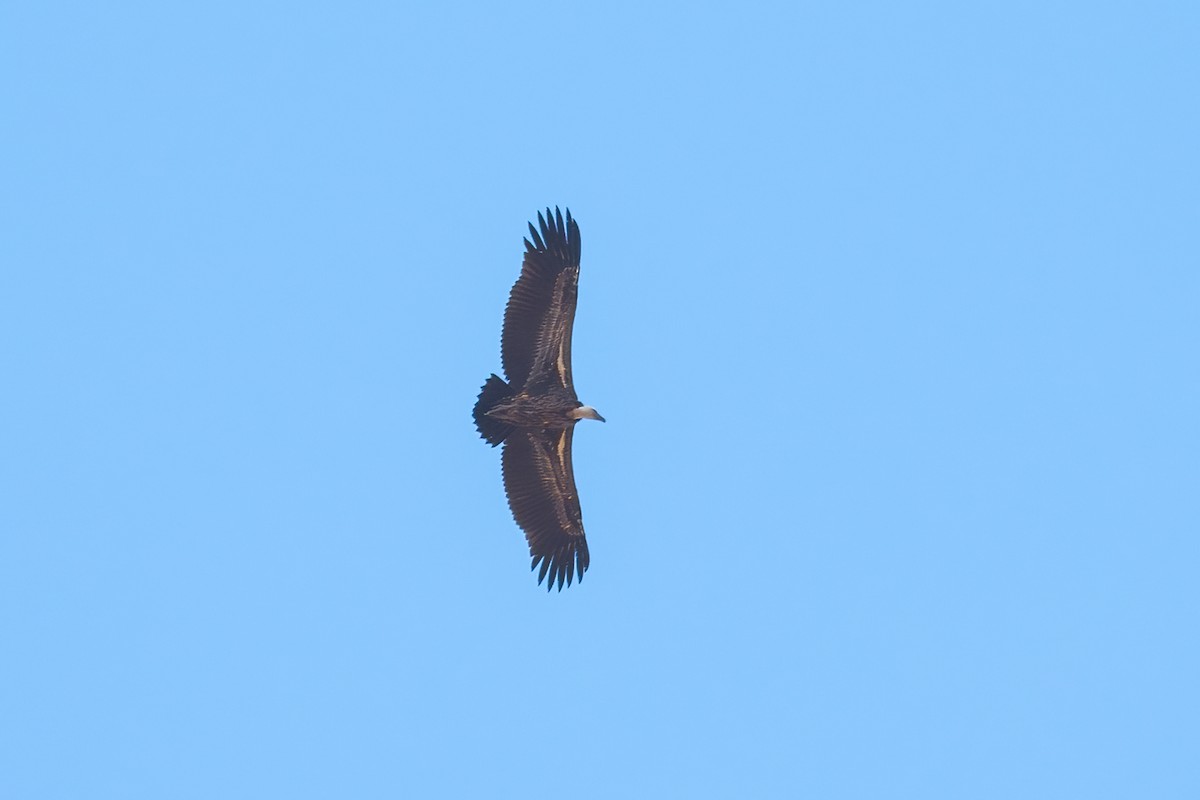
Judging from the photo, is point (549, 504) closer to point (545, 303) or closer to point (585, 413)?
point (585, 413)

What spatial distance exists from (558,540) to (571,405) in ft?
8.23

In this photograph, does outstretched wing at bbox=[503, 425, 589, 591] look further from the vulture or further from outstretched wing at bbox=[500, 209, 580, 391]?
outstretched wing at bbox=[500, 209, 580, 391]

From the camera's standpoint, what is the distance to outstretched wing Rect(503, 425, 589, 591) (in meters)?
30.8

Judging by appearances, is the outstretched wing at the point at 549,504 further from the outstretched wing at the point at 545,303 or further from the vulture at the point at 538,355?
the outstretched wing at the point at 545,303

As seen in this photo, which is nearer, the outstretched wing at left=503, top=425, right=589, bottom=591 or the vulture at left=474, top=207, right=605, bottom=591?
the vulture at left=474, top=207, right=605, bottom=591

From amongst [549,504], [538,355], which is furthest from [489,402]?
[549,504]

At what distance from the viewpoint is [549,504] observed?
3105cm

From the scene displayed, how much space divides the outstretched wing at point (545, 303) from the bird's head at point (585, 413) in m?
0.71

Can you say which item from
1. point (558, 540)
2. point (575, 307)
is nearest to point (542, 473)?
point (558, 540)

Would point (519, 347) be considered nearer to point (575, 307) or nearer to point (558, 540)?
point (575, 307)

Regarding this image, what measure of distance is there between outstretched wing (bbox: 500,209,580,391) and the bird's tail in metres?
0.45

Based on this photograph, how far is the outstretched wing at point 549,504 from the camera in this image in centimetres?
3075

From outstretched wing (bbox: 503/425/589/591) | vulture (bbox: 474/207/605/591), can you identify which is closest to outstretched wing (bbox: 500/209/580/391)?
vulture (bbox: 474/207/605/591)

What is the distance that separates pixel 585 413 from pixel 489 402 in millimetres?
1707
